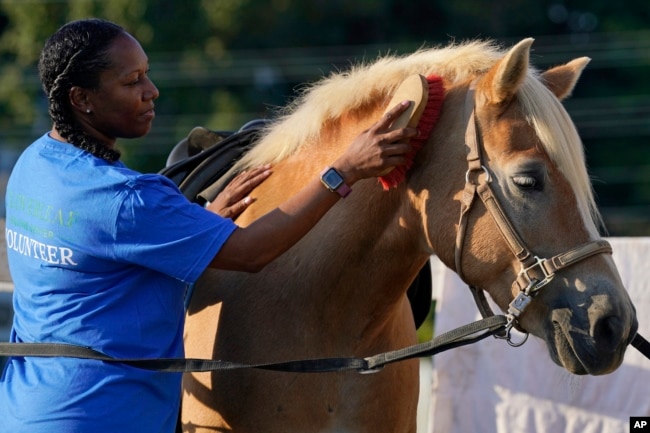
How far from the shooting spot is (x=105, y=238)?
2.70m

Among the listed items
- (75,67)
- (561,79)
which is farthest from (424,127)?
(75,67)

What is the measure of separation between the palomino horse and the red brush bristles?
28 millimetres

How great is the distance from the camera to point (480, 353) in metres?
4.97

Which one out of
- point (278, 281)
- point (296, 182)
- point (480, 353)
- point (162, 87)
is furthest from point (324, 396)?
point (162, 87)

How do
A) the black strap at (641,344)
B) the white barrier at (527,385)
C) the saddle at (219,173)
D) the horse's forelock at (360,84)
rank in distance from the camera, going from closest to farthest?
the horse's forelock at (360,84)
the black strap at (641,344)
the saddle at (219,173)
the white barrier at (527,385)

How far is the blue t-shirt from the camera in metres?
2.71

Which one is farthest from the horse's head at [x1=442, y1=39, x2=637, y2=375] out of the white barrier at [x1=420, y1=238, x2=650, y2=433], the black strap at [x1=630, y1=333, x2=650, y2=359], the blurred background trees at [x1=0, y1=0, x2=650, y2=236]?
the blurred background trees at [x1=0, y1=0, x2=650, y2=236]

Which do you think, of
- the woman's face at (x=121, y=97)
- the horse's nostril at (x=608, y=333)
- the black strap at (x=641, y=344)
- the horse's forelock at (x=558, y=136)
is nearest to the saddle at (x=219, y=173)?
the woman's face at (x=121, y=97)

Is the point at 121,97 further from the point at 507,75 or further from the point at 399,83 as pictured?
the point at 507,75

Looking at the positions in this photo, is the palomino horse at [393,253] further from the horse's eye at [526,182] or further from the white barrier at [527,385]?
A: the white barrier at [527,385]

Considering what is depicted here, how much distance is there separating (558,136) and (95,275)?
52.5 inches

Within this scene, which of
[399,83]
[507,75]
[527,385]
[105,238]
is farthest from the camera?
[527,385]

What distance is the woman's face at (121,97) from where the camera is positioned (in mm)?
2809

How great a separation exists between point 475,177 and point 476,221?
0.12 metres
